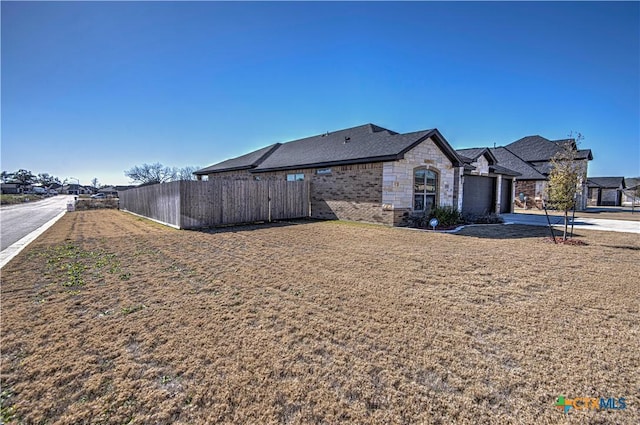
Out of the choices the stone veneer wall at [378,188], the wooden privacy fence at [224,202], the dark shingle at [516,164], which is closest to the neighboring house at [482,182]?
the stone veneer wall at [378,188]

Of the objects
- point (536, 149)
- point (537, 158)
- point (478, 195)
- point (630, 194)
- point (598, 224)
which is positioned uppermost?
point (536, 149)

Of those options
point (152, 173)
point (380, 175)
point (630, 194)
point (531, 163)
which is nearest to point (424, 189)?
point (380, 175)


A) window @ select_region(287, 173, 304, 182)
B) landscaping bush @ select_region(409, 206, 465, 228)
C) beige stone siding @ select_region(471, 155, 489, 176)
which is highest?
beige stone siding @ select_region(471, 155, 489, 176)

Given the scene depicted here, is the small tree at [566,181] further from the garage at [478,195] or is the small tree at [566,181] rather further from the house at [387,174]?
the garage at [478,195]

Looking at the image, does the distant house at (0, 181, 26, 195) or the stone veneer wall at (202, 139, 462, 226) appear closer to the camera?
the stone veneer wall at (202, 139, 462, 226)

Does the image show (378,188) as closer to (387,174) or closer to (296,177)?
(387,174)

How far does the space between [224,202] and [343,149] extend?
6632mm

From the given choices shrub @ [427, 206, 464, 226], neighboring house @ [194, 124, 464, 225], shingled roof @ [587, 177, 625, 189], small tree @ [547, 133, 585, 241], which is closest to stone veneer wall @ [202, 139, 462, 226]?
neighboring house @ [194, 124, 464, 225]

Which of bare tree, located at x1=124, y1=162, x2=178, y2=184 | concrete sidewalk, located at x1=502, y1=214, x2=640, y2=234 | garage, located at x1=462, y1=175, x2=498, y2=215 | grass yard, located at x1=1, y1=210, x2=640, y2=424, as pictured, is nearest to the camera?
grass yard, located at x1=1, y1=210, x2=640, y2=424

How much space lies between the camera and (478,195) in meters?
17.1

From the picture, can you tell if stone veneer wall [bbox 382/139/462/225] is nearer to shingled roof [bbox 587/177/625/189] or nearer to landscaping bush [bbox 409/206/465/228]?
landscaping bush [bbox 409/206/465/228]

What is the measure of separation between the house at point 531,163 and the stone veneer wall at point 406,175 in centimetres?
1320

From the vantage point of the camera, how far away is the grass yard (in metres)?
2.10

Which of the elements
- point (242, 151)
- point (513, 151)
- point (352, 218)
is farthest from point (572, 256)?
point (513, 151)
